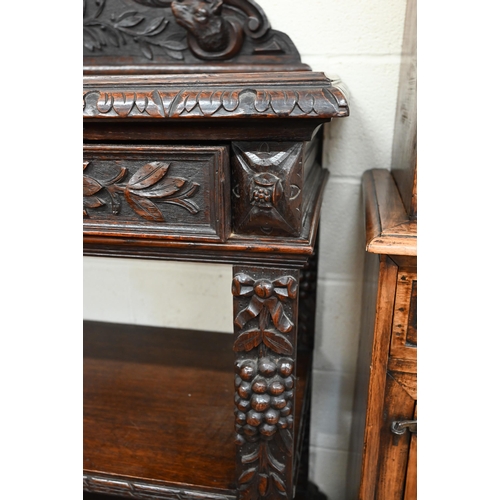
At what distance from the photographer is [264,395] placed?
0.57m

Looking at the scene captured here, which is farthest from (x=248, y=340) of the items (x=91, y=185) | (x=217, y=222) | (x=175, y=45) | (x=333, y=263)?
(x=175, y=45)

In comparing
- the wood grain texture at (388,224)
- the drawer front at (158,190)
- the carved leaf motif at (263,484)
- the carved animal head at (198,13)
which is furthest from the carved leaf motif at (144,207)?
the carved animal head at (198,13)

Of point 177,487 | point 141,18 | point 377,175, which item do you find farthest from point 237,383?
point 141,18

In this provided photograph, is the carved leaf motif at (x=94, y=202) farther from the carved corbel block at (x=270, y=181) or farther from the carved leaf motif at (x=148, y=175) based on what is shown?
the carved corbel block at (x=270, y=181)

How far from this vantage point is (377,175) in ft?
2.78

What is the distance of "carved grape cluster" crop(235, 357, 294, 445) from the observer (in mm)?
557

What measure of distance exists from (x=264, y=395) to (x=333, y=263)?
0.48 metres

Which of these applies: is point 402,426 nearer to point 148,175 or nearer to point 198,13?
point 148,175

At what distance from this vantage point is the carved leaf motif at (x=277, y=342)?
54 centimetres

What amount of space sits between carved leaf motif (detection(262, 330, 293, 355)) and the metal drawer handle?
18 cm

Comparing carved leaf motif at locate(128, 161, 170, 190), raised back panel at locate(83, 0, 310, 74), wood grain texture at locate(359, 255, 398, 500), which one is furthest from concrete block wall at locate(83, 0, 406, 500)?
carved leaf motif at locate(128, 161, 170, 190)

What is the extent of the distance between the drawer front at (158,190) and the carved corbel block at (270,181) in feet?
0.05

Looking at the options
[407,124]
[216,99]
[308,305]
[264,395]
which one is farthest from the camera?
[308,305]

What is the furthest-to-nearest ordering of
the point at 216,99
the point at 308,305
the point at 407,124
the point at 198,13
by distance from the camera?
the point at 308,305 → the point at 198,13 → the point at 407,124 → the point at 216,99
